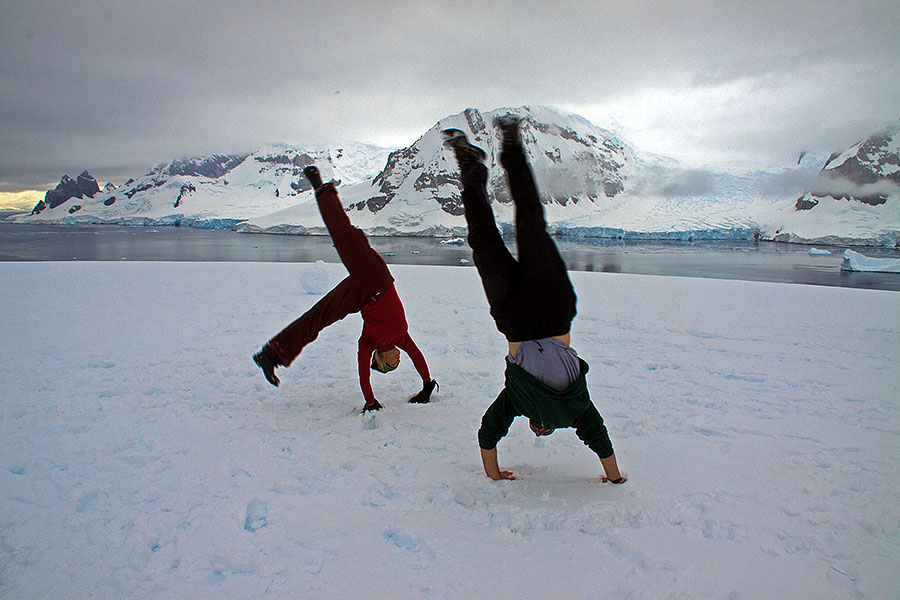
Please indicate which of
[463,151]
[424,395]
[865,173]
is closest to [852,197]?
[865,173]

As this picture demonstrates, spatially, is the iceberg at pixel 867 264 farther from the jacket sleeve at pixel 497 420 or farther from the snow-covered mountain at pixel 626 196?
the jacket sleeve at pixel 497 420

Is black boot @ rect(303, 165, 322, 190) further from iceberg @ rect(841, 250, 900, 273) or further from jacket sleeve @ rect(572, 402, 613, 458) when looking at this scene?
iceberg @ rect(841, 250, 900, 273)

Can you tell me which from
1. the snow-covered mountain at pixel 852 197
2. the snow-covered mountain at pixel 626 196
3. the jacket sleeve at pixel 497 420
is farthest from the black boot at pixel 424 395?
the snow-covered mountain at pixel 852 197

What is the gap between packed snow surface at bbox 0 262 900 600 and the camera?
1.98 metres

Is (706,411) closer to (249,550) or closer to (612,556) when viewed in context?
(612,556)

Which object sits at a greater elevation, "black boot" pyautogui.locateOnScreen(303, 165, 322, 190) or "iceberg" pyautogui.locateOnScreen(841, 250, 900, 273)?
"black boot" pyautogui.locateOnScreen(303, 165, 322, 190)

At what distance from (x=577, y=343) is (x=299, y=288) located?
26.4 feet

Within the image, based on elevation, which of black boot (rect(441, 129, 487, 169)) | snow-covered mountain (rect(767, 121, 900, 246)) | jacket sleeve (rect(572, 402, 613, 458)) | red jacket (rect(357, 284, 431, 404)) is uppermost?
snow-covered mountain (rect(767, 121, 900, 246))

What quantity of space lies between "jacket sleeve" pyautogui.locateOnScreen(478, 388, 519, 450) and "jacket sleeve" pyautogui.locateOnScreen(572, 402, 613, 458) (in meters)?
0.34

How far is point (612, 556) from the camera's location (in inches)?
81.9

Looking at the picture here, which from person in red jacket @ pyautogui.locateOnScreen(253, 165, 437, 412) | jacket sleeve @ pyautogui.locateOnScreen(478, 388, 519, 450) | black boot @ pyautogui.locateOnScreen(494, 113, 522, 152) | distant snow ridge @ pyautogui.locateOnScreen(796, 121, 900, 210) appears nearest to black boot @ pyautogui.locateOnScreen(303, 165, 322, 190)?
person in red jacket @ pyautogui.locateOnScreen(253, 165, 437, 412)

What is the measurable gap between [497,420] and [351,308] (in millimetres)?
1569

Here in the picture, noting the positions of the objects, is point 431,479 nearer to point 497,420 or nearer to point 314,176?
point 497,420

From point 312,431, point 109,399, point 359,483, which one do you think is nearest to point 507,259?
point 359,483
